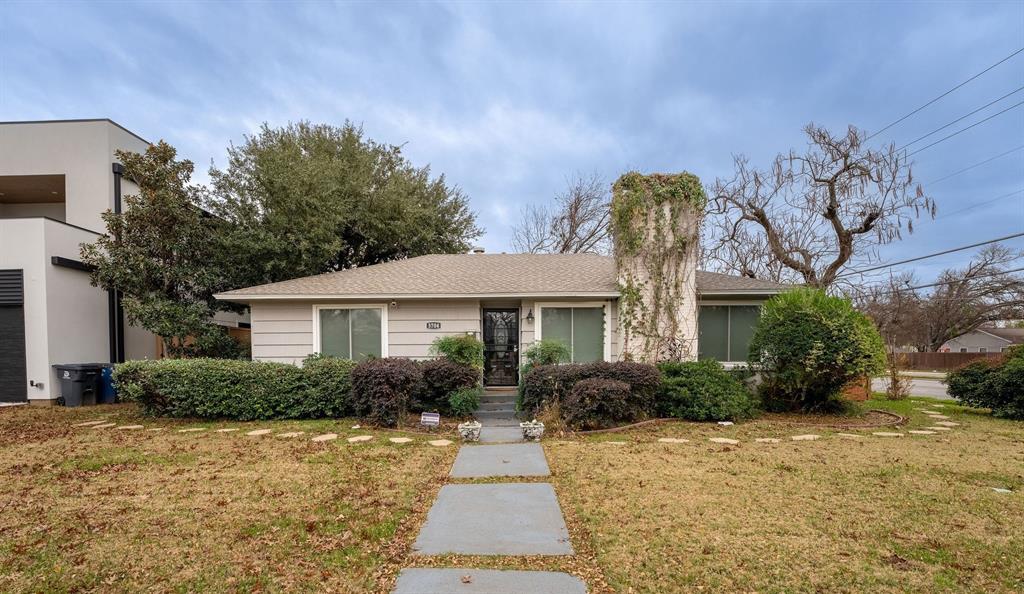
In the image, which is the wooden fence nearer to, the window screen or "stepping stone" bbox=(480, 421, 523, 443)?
"stepping stone" bbox=(480, 421, 523, 443)

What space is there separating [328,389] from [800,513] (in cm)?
726

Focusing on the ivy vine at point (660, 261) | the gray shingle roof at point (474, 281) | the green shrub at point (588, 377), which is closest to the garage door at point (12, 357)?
the gray shingle roof at point (474, 281)

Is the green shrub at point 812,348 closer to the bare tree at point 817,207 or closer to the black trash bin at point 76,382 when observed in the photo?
the bare tree at point 817,207

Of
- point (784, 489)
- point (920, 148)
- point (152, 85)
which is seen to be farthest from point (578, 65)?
point (784, 489)

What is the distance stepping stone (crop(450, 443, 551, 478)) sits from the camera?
525 cm

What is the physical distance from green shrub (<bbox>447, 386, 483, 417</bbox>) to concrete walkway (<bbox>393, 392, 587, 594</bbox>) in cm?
188

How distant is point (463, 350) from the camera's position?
9117 millimetres

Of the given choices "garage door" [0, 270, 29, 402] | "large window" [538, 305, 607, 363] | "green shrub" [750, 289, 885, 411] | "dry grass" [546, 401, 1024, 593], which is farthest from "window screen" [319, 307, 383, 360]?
"green shrub" [750, 289, 885, 411]

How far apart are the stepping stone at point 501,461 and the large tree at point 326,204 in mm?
9352

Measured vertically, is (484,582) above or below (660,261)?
below

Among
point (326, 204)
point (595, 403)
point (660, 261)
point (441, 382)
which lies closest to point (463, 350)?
point (441, 382)

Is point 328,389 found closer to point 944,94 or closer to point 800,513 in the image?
point 800,513

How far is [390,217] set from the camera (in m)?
16.1

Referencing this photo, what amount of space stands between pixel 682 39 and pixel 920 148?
24.8 ft
